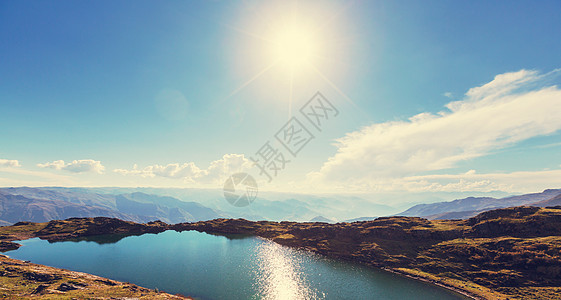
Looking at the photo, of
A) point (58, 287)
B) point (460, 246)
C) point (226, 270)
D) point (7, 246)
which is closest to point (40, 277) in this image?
point (58, 287)

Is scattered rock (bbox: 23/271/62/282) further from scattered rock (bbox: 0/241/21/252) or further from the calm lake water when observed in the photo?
scattered rock (bbox: 0/241/21/252)

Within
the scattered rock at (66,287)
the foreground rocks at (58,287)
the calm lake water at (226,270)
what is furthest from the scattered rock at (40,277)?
the calm lake water at (226,270)

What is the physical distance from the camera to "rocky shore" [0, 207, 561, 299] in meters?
95.4

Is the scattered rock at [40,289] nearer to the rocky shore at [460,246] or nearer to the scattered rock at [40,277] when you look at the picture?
the scattered rock at [40,277]

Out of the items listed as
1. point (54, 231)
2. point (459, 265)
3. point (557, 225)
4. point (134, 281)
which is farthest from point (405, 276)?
point (54, 231)

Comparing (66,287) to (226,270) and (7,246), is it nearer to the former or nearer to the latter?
(226,270)

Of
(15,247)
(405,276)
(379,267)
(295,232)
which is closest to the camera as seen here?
(405,276)

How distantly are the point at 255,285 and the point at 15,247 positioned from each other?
546ft

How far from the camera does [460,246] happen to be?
12506cm

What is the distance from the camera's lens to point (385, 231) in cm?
16000

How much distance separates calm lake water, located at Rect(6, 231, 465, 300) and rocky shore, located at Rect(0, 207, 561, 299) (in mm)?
15706


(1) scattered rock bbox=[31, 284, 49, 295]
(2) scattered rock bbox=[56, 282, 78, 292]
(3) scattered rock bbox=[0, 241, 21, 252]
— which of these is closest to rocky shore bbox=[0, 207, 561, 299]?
(3) scattered rock bbox=[0, 241, 21, 252]

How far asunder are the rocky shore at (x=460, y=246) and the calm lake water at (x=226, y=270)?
1571 cm

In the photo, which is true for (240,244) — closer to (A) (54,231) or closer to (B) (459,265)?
(B) (459,265)
